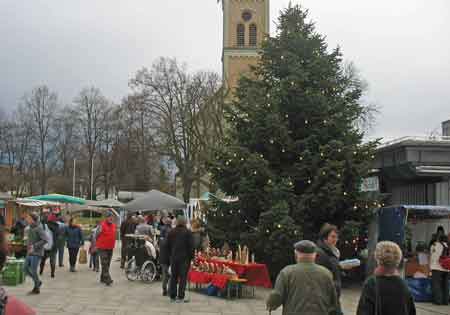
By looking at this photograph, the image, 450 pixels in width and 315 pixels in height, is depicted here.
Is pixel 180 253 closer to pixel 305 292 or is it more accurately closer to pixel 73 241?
pixel 305 292

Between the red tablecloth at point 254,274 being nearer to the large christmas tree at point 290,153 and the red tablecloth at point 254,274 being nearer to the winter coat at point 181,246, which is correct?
the large christmas tree at point 290,153

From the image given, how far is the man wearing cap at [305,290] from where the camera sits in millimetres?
5324

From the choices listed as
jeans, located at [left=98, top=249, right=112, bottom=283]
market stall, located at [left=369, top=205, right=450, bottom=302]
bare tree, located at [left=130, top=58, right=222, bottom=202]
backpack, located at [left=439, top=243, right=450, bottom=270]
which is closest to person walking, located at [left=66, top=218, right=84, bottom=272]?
jeans, located at [left=98, top=249, right=112, bottom=283]

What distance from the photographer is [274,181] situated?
15078 millimetres

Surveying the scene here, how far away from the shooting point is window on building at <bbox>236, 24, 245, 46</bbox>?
61.5 metres

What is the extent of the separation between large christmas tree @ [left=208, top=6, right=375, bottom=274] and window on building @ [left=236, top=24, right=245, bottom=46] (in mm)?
44618

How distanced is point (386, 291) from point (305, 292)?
837 mm

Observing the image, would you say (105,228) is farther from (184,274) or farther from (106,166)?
(106,166)

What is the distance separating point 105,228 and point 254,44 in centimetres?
4951

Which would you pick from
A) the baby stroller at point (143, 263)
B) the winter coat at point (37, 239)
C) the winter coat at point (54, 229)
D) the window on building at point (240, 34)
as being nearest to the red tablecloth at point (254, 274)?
the baby stroller at point (143, 263)

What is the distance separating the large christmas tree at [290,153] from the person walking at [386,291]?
9013mm

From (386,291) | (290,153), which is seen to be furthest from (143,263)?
(386,291)

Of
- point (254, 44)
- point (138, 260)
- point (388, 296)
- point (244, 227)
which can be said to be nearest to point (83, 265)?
point (138, 260)

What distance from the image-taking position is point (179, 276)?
12055 mm
